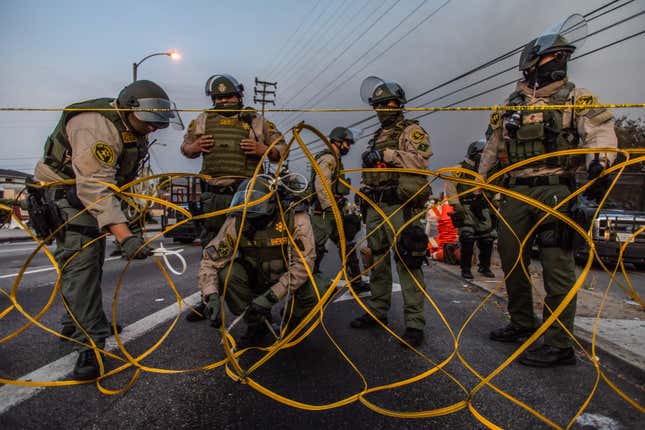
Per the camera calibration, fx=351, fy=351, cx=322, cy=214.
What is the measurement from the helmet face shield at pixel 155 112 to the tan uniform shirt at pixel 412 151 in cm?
168

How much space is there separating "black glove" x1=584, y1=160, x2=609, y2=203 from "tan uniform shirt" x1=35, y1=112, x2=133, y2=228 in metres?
2.87

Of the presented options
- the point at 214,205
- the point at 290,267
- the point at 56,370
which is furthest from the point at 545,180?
the point at 56,370

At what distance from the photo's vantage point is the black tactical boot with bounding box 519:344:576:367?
2.30 meters

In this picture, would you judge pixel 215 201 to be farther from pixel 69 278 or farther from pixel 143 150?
pixel 69 278

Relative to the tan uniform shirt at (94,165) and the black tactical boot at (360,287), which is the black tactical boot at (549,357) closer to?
the black tactical boot at (360,287)

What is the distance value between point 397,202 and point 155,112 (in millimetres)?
1992

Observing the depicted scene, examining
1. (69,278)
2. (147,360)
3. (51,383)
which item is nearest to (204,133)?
(69,278)

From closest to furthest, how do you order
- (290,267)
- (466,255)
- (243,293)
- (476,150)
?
1. (290,267)
2. (243,293)
3. (476,150)
4. (466,255)

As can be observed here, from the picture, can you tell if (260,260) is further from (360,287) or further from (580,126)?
(580,126)

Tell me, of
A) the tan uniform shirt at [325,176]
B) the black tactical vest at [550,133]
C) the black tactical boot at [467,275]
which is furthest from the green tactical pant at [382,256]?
the black tactical boot at [467,275]

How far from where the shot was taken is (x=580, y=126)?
2.45 meters

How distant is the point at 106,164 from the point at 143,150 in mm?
494

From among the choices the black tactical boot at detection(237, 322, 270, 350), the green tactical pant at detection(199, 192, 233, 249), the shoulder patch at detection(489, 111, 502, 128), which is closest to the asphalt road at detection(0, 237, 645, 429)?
the black tactical boot at detection(237, 322, 270, 350)

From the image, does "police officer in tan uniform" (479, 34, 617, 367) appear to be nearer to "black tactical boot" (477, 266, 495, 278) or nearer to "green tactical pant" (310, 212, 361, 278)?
"green tactical pant" (310, 212, 361, 278)
